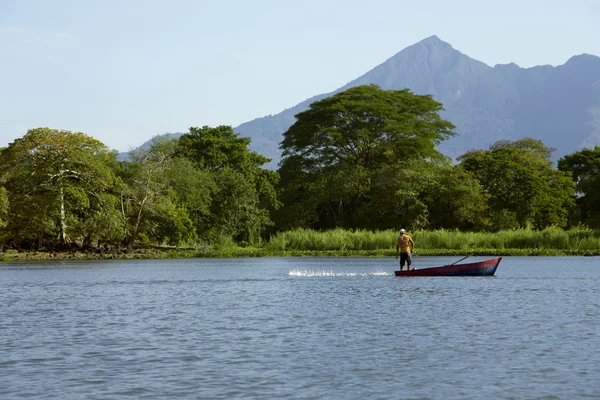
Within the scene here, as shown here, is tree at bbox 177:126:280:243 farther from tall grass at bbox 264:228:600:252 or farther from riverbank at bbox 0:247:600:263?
tall grass at bbox 264:228:600:252

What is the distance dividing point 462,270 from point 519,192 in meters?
39.6

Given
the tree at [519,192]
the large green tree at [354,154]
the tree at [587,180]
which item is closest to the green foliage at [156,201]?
the large green tree at [354,154]

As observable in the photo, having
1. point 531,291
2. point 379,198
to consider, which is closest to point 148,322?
point 531,291

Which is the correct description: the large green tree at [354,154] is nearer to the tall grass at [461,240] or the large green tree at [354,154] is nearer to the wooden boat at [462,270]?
the tall grass at [461,240]

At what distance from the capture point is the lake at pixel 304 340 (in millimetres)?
12984

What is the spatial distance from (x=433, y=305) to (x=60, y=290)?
50.5ft

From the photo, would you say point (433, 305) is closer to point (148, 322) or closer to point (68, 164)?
point (148, 322)

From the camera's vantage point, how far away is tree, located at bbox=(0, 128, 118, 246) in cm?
5747

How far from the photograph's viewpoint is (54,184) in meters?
58.7

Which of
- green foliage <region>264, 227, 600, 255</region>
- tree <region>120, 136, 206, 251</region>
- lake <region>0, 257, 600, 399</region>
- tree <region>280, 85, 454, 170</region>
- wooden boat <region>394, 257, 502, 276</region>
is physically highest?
tree <region>280, 85, 454, 170</region>

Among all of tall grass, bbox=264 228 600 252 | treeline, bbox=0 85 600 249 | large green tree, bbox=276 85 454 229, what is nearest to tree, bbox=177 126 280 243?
treeline, bbox=0 85 600 249

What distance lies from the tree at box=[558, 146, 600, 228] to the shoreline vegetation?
71.4ft

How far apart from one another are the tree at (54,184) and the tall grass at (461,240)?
14.4m

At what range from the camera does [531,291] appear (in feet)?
97.8
